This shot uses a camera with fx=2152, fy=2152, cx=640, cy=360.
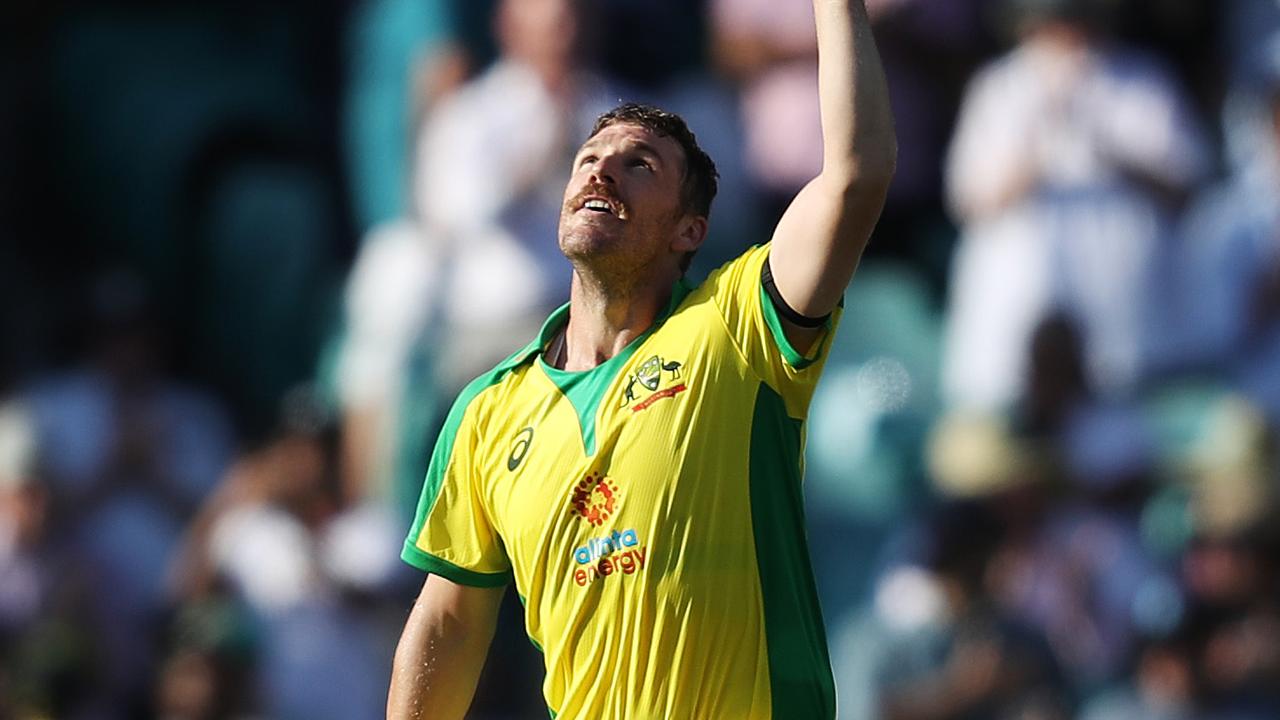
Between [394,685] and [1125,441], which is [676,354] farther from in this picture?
[1125,441]

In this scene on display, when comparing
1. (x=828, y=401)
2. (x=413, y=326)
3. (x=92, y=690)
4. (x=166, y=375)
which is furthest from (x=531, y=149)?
(x=92, y=690)

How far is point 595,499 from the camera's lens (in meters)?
4.70

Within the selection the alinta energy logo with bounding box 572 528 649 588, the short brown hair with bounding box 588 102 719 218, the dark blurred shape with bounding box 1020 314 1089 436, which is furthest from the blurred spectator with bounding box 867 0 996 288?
the alinta energy logo with bounding box 572 528 649 588

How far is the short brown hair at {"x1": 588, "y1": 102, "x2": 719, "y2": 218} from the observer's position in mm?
4957

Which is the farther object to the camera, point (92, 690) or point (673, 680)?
point (92, 690)

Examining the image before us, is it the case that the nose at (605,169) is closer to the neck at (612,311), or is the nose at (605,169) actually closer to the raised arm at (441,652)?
the neck at (612,311)

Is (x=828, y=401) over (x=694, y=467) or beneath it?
over

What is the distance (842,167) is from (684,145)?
0.67 m

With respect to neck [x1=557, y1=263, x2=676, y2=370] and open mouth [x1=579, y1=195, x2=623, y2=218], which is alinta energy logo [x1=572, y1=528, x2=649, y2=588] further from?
open mouth [x1=579, y1=195, x2=623, y2=218]

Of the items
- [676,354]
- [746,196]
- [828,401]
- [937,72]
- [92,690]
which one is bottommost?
[92,690]

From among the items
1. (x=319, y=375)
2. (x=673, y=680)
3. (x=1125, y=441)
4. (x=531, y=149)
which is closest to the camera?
(x=673, y=680)

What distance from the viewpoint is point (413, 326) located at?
10.2 m

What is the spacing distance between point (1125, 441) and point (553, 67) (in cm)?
313

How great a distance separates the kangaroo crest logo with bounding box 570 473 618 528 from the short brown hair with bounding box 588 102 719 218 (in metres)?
0.69
